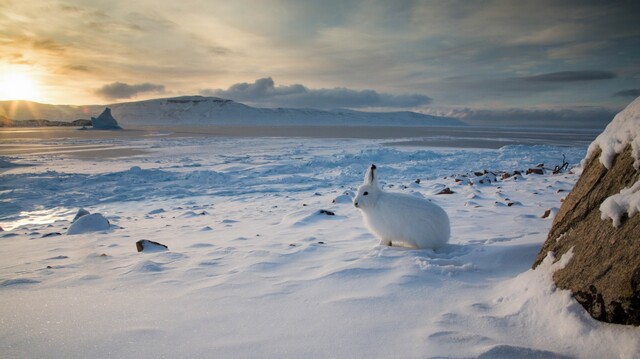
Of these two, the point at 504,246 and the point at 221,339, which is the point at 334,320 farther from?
the point at 504,246

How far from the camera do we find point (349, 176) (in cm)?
1398

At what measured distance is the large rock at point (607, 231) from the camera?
171 cm

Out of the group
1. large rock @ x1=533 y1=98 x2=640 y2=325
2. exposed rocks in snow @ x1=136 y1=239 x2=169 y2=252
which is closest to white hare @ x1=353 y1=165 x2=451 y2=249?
large rock @ x1=533 y1=98 x2=640 y2=325

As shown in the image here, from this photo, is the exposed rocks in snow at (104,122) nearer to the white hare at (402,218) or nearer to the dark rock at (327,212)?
the dark rock at (327,212)

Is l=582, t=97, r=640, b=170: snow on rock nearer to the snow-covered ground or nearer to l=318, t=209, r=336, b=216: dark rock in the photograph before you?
the snow-covered ground

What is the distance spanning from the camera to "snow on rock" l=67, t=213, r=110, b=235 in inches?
237

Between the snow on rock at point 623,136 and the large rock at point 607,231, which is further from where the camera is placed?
the snow on rock at point 623,136

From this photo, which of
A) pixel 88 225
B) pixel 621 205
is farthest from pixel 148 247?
pixel 621 205

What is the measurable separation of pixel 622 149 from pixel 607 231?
1.90 feet

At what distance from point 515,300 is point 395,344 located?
882 mm

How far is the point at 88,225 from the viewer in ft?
20.3

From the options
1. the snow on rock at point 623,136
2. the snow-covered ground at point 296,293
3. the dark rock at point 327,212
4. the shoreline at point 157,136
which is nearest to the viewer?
the snow-covered ground at point 296,293

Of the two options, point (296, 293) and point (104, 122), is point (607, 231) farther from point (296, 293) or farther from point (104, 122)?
point (104, 122)

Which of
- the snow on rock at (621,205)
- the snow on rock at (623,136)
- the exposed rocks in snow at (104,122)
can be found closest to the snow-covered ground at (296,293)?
the snow on rock at (621,205)
